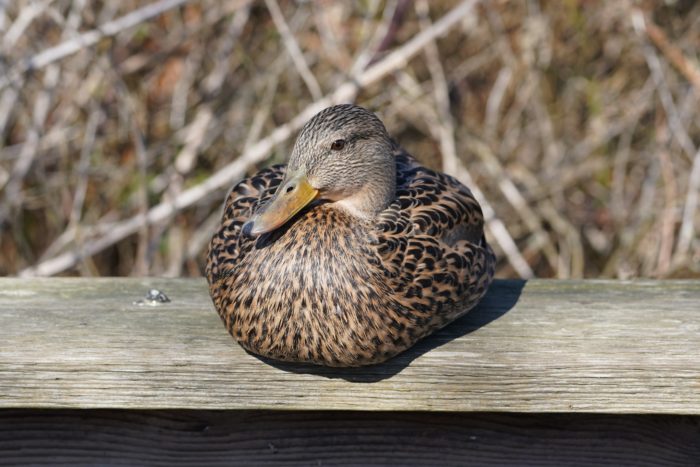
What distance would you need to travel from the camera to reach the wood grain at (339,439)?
2.17 metres

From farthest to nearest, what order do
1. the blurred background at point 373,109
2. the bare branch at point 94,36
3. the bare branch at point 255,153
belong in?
the blurred background at point 373,109
the bare branch at point 255,153
the bare branch at point 94,36

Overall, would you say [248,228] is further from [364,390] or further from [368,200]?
[364,390]

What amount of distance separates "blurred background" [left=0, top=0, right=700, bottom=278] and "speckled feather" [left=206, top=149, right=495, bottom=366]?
1.66 meters

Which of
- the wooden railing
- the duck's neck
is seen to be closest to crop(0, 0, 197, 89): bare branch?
the wooden railing

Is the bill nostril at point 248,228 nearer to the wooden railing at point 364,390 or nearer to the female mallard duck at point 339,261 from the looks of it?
the female mallard duck at point 339,261

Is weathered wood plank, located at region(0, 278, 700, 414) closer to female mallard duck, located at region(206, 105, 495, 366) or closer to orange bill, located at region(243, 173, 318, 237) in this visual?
female mallard duck, located at region(206, 105, 495, 366)

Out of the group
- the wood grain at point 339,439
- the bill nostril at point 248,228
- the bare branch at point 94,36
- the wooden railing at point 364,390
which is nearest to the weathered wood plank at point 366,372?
the wooden railing at point 364,390

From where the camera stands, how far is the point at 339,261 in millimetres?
2096

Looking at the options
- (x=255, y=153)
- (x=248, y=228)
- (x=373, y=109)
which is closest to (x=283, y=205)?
(x=248, y=228)

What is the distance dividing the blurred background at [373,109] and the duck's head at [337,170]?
1641 millimetres

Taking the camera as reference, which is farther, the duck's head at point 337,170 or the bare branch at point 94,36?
the bare branch at point 94,36

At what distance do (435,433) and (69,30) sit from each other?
2.25 meters

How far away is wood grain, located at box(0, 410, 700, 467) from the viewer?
2168mm

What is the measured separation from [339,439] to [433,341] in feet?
1.03
